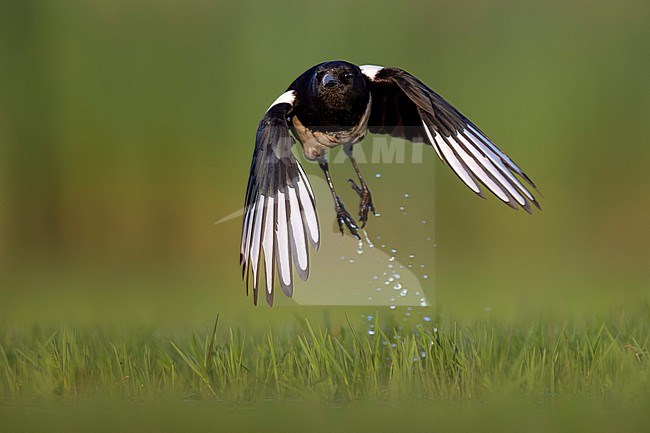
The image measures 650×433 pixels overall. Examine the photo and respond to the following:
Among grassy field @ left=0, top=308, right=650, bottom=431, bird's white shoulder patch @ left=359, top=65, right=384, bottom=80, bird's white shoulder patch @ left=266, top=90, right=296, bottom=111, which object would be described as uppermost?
bird's white shoulder patch @ left=359, top=65, right=384, bottom=80

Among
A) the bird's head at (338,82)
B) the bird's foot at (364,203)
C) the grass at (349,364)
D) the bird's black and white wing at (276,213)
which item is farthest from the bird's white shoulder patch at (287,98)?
the grass at (349,364)

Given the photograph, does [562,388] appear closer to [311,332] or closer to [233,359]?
[311,332]

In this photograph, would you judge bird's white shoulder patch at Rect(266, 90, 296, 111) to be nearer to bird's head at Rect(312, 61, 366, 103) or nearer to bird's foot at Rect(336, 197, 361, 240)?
bird's head at Rect(312, 61, 366, 103)

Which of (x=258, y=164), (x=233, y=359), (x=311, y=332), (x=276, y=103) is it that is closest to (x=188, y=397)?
(x=233, y=359)

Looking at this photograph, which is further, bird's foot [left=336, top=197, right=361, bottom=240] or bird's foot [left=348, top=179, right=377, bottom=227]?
bird's foot [left=348, top=179, right=377, bottom=227]

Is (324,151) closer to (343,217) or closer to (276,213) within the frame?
(343,217)

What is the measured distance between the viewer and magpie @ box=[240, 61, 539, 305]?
311cm

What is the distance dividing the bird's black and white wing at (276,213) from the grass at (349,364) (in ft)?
0.97

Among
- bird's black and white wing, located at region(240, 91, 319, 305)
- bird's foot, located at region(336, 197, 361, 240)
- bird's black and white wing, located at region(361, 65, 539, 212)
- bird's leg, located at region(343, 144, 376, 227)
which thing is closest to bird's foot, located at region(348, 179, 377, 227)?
bird's leg, located at region(343, 144, 376, 227)

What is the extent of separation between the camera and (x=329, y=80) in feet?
11.5

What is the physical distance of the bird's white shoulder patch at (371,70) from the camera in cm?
360

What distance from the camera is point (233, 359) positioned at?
10.5 ft

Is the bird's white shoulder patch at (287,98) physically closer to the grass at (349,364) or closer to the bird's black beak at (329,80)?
the bird's black beak at (329,80)

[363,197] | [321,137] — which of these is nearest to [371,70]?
[321,137]
